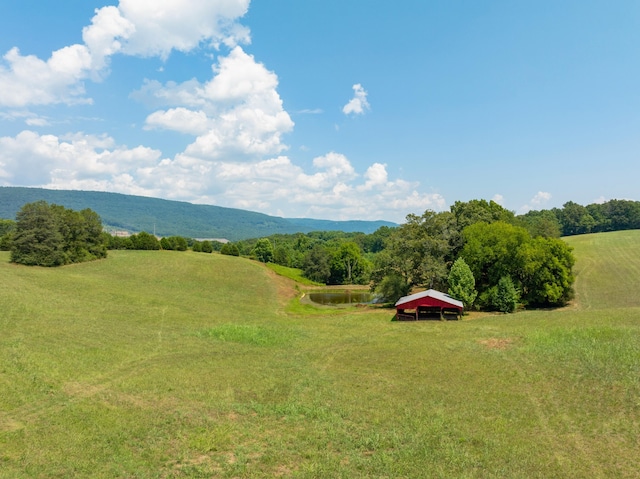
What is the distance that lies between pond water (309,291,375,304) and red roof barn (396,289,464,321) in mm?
22929

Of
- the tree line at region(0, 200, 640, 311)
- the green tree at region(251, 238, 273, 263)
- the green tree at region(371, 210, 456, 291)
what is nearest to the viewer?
the tree line at region(0, 200, 640, 311)

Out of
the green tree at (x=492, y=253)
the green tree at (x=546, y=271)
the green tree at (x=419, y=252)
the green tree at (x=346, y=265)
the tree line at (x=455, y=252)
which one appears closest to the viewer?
the green tree at (x=546, y=271)

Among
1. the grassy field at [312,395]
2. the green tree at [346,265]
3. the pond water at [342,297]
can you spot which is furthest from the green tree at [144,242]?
the grassy field at [312,395]

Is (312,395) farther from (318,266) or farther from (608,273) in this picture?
(318,266)

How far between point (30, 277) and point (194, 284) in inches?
810

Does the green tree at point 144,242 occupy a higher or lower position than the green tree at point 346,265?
higher

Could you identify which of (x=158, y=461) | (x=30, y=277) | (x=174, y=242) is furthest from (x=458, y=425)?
(x=174, y=242)

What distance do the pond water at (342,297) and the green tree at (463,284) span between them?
2073cm

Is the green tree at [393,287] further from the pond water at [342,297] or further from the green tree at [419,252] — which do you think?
the pond water at [342,297]

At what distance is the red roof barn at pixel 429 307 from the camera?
39.1 m

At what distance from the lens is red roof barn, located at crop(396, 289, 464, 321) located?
1538 inches

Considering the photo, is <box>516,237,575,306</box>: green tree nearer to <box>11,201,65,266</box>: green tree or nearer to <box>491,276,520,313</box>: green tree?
<box>491,276,520,313</box>: green tree

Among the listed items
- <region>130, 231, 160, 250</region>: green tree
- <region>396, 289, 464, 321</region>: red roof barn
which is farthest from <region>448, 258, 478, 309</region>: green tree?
<region>130, 231, 160, 250</region>: green tree

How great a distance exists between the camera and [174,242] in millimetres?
85938
